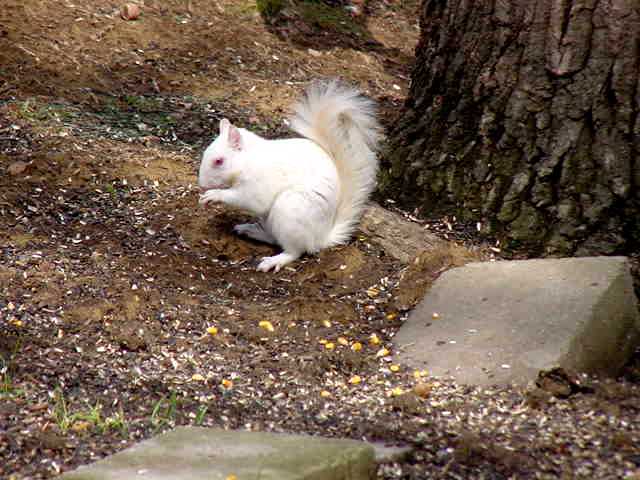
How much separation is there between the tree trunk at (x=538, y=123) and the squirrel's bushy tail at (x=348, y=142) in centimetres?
24

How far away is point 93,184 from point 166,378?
5.34ft

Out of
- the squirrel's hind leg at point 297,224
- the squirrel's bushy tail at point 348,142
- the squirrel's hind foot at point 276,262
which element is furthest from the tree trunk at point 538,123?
the squirrel's hind foot at point 276,262

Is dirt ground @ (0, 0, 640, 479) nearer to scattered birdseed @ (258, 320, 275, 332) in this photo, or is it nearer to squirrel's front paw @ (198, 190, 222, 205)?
scattered birdseed @ (258, 320, 275, 332)

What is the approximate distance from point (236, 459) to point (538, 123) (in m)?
2.16

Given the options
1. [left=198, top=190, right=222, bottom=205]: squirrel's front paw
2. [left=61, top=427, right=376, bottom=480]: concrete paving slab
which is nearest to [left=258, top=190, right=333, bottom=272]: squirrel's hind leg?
[left=198, top=190, right=222, bottom=205]: squirrel's front paw

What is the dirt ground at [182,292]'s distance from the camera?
110 inches

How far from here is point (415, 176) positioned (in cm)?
430

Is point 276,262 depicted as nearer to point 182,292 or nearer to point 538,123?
point 182,292

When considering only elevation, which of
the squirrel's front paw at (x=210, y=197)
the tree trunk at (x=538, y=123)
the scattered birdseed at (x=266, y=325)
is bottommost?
the scattered birdseed at (x=266, y=325)

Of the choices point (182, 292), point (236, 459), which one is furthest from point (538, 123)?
point (236, 459)

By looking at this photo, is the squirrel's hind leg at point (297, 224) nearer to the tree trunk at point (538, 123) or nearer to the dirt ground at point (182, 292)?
the dirt ground at point (182, 292)

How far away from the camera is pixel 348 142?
436 centimetres

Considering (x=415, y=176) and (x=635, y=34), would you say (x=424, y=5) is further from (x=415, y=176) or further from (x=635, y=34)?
(x=635, y=34)

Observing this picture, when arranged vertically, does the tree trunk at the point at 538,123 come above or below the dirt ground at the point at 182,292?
above
